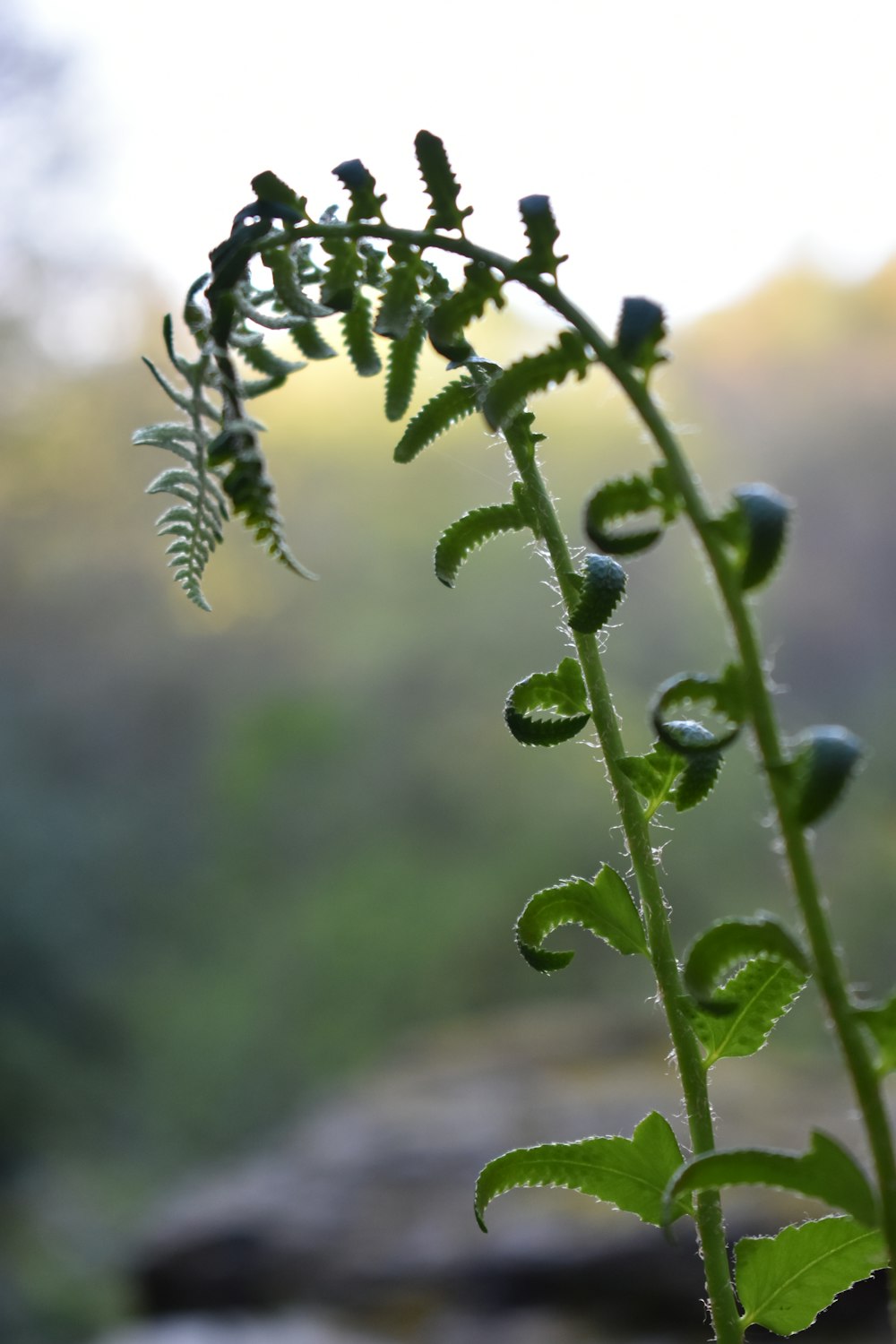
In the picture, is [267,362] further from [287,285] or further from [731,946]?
[731,946]

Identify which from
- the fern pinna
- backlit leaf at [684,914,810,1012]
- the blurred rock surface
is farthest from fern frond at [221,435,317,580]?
the blurred rock surface

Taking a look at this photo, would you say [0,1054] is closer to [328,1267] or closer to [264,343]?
[328,1267]

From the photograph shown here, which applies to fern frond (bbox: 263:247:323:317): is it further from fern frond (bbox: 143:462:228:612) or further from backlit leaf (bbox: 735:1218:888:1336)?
backlit leaf (bbox: 735:1218:888:1336)

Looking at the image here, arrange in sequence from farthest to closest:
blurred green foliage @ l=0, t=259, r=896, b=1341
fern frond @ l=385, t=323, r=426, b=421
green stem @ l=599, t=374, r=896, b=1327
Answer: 1. blurred green foliage @ l=0, t=259, r=896, b=1341
2. fern frond @ l=385, t=323, r=426, b=421
3. green stem @ l=599, t=374, r=896, b=1327

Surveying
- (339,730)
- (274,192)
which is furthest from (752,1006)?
(339,730)

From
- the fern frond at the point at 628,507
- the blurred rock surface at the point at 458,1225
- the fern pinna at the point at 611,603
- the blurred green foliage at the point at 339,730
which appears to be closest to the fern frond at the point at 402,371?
the fern pinna at the point at 611,603
